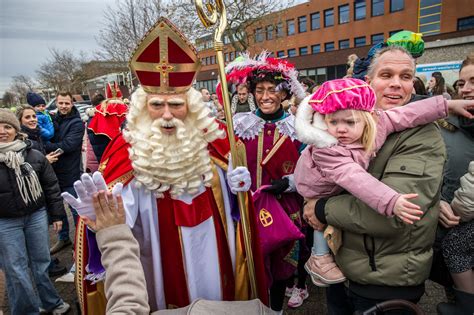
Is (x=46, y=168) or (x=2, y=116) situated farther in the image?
(x=46, y=168)

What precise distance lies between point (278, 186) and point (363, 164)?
1.16 m

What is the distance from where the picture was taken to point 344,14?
109 ft

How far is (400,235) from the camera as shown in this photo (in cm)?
154

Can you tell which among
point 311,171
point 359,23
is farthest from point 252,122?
point 359,23

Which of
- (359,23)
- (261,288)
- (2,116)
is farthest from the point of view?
(359,23)

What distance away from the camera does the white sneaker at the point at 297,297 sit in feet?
10.7

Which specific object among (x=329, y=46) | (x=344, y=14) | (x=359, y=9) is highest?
(x=359, y=9)

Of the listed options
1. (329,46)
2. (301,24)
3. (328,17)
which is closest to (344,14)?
(328,17)

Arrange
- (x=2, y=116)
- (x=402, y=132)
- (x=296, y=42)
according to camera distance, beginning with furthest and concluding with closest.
Result: (x=296, y=42) → (x=2, y=116) → (x=402, y=132)

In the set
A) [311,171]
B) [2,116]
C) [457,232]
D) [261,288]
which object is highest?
[2,116]

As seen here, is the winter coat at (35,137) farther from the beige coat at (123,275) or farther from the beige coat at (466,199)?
the beige coat at (466,199)

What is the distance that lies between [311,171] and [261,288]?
100 centimetres

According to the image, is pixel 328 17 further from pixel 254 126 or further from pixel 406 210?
pixel 406 210

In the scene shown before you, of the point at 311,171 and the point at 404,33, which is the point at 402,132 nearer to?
the point at 311,171
